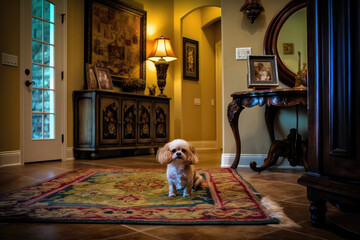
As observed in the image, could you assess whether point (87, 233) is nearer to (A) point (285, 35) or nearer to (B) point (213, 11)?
(A) point (285, 35)

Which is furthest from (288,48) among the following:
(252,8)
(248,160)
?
(248,160)

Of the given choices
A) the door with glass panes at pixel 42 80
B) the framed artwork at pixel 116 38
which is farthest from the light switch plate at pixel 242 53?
the door with glass panes at pixel 42 80

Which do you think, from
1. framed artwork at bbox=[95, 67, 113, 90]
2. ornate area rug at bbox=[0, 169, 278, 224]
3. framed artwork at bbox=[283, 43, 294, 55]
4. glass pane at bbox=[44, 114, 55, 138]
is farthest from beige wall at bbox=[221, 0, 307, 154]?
glass pane at bbox=[44, 114, 55, 138]

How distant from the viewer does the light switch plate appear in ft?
12.0

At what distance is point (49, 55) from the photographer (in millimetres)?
4352

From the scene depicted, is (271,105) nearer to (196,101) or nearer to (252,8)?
(252,8)

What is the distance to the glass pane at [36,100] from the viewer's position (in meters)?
4.12

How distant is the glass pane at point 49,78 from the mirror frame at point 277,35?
2.83 m

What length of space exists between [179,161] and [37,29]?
3.30m

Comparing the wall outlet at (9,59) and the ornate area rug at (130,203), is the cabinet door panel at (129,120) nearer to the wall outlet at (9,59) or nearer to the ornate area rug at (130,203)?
the wall outlet at (9,59)

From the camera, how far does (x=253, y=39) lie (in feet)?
12.0

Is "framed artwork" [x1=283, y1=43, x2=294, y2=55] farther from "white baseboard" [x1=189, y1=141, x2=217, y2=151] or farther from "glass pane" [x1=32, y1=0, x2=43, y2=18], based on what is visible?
"white baseboard" [x1=189, y1=141, x2=217, y2=151]

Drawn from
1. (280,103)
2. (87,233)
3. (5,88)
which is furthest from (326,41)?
(5,88)

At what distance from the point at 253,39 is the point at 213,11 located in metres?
3.21
